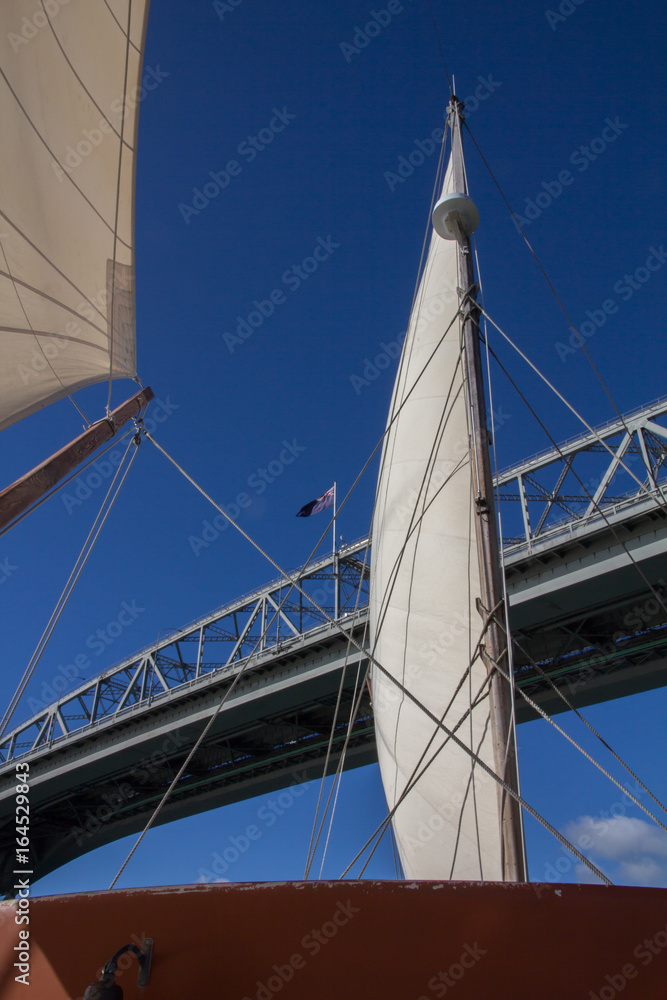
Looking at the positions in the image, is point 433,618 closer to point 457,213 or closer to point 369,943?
point 369,943

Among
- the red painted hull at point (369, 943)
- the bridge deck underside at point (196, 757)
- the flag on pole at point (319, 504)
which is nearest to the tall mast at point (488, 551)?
the red painted hull at point (369, 943)

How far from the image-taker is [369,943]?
1.80 m

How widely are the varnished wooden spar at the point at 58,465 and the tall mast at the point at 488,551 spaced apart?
3.54 meters

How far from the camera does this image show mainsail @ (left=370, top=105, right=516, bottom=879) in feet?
20.0

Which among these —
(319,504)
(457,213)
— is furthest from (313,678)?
(457,213)

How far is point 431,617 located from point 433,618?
3 cm

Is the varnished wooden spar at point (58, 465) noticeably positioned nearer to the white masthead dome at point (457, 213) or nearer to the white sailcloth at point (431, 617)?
the white sailcloth at point (431, 617)

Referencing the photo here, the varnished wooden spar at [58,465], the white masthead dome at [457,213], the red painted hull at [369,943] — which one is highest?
the white masthead dome at [457,213]

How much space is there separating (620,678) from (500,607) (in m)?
24.7

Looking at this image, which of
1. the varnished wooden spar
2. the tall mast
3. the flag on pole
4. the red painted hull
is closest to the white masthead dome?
the tall mast

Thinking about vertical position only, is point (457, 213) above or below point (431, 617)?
above

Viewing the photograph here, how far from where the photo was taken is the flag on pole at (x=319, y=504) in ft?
115

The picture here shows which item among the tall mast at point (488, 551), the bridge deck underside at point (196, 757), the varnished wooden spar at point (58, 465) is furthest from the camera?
the bridge deck underside at point (196, 757)

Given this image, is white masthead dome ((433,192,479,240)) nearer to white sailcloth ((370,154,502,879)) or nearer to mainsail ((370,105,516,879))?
mainsail ((370,105,516,879))
